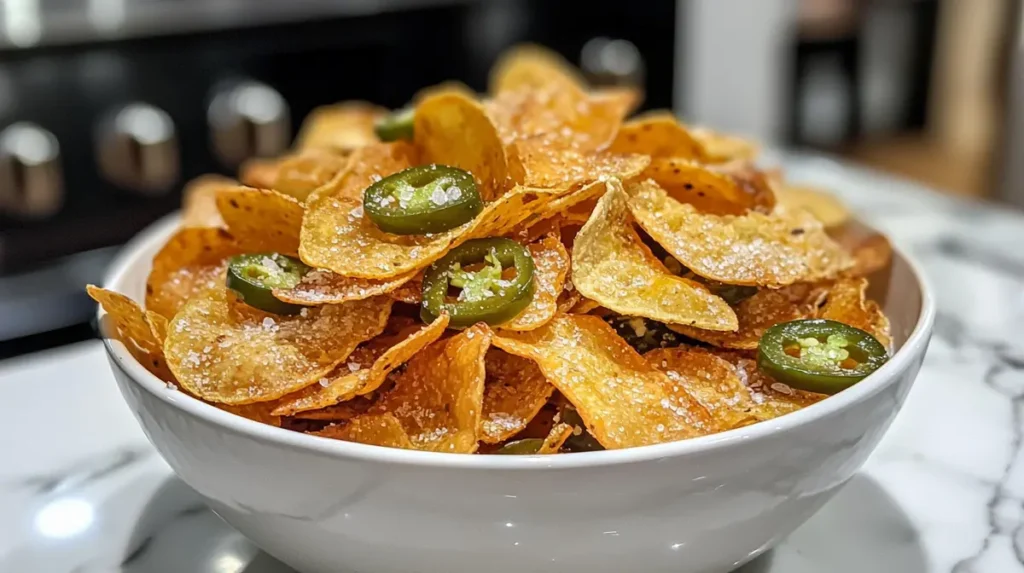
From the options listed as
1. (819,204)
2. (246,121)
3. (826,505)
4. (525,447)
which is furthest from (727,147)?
(246,121)

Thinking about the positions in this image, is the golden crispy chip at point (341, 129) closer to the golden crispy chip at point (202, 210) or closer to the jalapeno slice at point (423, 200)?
the golden crispy chip at point (202, 210)

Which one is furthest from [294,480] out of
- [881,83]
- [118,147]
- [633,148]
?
[881,83]

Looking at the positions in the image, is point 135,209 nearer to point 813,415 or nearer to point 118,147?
point 118,147

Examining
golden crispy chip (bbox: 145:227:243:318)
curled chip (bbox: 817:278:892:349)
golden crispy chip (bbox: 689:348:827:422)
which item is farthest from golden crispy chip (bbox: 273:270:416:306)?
curled chip (bbox: 817:278:892:349)

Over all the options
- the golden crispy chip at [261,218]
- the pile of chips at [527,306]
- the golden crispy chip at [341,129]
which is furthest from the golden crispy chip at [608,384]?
the golden crispy chip at [341,129]

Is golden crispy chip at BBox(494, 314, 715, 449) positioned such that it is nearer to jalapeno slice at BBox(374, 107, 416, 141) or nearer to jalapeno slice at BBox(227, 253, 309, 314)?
jalapeno slice at BBox(227, 253, 309, 314)
